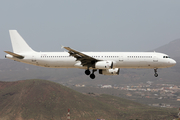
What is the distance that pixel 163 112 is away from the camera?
16425cm

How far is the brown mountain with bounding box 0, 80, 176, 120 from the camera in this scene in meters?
151

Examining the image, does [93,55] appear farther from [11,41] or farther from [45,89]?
[45,89]

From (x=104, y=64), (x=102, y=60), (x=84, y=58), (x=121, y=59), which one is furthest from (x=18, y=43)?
(x=121, y=59)

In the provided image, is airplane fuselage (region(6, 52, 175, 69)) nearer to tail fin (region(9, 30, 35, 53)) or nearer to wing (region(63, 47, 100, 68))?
wing (region(63, 47, 100, 68))

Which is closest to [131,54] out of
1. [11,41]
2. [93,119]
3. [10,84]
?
[11,41]

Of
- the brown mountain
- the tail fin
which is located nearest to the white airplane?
the tail fin

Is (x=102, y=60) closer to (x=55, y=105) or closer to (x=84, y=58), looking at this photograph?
(x=84, y=58)

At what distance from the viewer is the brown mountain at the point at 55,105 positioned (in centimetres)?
15138

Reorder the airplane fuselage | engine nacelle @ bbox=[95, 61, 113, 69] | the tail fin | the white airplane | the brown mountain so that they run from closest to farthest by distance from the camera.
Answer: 1. engine nacelle @ bbox=[95, 61, 113, 69]
2. the white airplane
3. the airplane fuselage
4. the tail fin
5. the brown mountain

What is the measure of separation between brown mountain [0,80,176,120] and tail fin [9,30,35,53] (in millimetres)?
87519

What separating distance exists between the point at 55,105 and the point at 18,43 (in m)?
99.5

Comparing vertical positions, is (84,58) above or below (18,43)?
below

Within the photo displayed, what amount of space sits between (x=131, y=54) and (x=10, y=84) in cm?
14134

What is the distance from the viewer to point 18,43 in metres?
64.8
